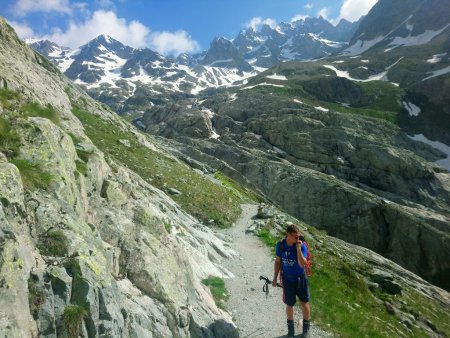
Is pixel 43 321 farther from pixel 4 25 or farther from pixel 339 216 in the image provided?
pixel 339 216

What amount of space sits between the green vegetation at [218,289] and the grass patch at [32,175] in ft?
28.9

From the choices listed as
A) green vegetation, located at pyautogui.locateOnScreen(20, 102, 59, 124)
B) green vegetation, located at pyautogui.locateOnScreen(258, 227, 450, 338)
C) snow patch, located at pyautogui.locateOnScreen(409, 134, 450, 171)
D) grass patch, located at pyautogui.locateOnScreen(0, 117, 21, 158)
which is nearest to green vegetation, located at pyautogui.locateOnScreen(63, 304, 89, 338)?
grass patch, located at pyautogui.locateOnScreen(0, 117, 21, 158)

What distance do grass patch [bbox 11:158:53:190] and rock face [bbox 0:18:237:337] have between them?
0.04 metres

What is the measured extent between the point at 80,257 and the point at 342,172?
10801 cm

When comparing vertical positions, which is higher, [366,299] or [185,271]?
[185,271]

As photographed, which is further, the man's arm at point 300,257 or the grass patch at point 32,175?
the man's arm at point 300,257

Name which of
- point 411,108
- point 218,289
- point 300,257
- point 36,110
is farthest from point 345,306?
point 411,108

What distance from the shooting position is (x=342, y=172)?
110 m

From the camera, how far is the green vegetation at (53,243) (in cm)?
964

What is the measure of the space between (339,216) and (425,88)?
136 meters

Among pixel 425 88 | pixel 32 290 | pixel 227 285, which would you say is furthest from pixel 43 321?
pixel 425 88

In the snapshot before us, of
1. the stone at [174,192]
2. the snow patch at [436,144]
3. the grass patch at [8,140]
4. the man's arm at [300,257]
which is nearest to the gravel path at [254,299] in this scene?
the man's arm at [300,257]

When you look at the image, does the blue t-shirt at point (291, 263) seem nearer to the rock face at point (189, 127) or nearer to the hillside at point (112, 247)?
the hillside at point (112, 247)

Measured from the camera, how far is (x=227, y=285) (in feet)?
62.4
